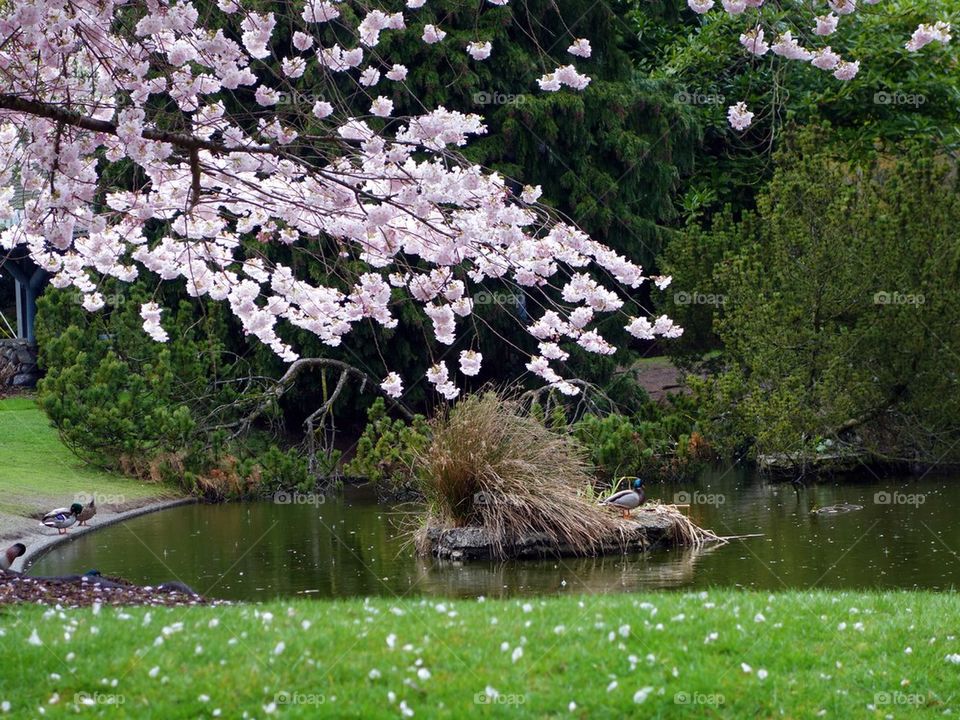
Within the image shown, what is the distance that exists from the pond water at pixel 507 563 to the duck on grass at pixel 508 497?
10.1 inches

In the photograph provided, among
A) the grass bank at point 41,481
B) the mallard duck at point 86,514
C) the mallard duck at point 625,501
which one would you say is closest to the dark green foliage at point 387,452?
the grass bank at point 41,481

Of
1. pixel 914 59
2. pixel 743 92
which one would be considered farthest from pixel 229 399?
pixel 914 59

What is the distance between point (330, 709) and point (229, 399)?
38.4ft

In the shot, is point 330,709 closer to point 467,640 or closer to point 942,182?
point 467,640

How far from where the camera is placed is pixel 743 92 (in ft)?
75.3

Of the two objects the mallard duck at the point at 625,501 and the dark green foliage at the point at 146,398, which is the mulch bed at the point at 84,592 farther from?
the dark green foliage at the point at 146,398

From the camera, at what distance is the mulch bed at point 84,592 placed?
739 centimetres

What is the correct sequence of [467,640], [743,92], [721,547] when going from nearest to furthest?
1. [467,640]
2. [721,547]
3. [743,92]

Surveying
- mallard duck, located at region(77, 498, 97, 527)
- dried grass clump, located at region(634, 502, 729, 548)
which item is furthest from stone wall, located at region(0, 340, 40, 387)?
dried grass clump, located at region(634, 502, 729, 548)

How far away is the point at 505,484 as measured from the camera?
10.7 m

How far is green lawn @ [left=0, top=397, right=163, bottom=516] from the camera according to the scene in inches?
517

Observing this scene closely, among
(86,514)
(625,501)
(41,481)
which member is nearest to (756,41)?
(625,501)

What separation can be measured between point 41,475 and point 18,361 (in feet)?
24.1

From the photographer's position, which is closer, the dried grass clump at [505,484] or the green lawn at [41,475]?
the dried grass clump at [505,484]
